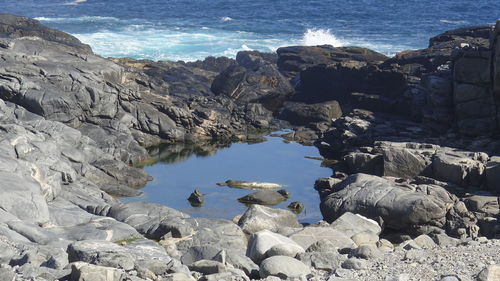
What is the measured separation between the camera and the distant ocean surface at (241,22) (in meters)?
90.0

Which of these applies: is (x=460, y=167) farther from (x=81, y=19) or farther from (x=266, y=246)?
(x=81, y=19)

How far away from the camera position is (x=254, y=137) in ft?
176

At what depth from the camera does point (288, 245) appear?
24281 mm

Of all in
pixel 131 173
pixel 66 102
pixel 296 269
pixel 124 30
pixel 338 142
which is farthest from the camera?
pixel 124 30

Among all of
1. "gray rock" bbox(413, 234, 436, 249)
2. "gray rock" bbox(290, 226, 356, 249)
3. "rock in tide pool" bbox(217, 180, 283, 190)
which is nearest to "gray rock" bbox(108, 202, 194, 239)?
"gray rock" bbox(290, 226, 356, 249)

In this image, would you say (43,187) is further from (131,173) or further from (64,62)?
(64,62)

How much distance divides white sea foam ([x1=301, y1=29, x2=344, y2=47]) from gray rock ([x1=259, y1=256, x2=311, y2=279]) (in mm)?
75785

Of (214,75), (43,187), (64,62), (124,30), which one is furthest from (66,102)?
(124,30)

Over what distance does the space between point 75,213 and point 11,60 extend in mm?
21135

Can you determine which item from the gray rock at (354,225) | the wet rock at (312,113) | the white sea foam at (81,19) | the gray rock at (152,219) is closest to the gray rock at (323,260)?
the gray rock at (152,219)

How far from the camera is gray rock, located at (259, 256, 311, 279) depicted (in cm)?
2069

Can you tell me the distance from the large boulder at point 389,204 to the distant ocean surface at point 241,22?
4725cm

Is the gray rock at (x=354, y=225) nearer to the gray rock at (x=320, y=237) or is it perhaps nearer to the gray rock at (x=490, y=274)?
the gray rock at (x=320, y=237)

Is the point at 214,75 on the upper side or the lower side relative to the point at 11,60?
lower
